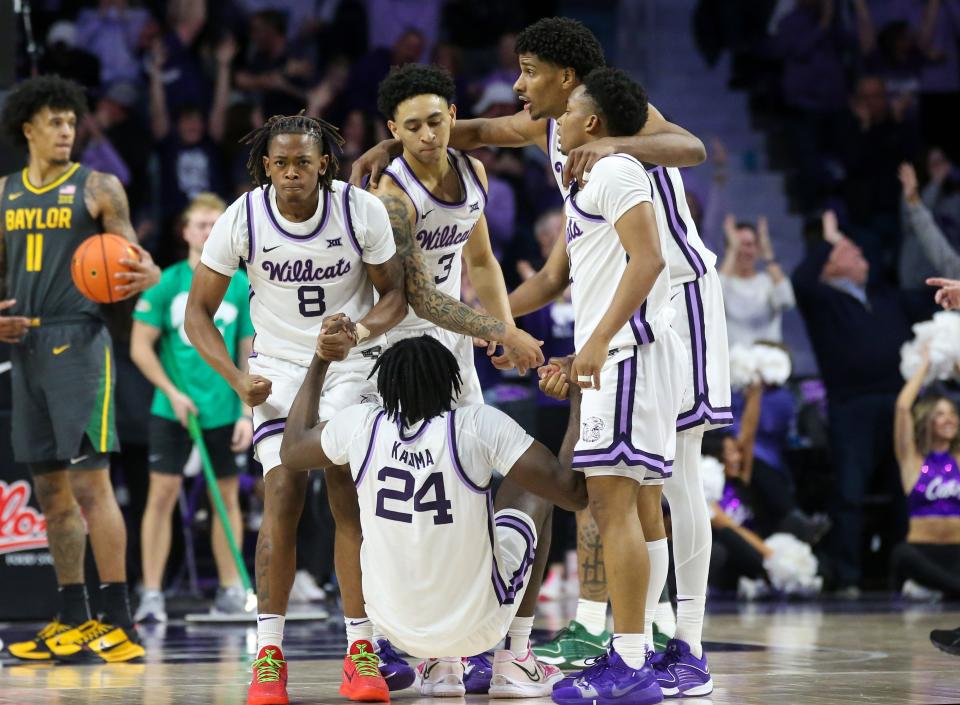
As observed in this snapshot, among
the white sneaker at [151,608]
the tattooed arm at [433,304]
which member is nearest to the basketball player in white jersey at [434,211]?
the tattooed arm at [433,304]

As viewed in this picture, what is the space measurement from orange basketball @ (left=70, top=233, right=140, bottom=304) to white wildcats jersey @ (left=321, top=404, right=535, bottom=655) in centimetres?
212

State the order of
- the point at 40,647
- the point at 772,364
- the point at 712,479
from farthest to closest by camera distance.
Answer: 1. the point at 772,364
2. the point at 712,479
3. the point at 40,647

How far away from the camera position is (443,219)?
601 cm

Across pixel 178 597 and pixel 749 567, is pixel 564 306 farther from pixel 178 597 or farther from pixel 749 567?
pixel 178 597

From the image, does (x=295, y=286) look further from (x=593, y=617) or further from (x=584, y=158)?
(x=593, y=617)

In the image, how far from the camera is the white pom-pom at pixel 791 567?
10.1 m

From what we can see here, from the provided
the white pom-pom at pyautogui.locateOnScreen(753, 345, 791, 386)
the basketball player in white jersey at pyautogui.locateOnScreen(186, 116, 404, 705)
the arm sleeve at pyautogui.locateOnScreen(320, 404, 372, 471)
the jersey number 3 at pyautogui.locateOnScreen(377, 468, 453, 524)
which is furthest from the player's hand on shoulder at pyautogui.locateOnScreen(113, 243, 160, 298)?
the white pom-pom at pyautogui.locateOnScreen(753, 345, 791, 386)

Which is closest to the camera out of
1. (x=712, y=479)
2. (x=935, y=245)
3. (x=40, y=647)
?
(x=40, y=647)

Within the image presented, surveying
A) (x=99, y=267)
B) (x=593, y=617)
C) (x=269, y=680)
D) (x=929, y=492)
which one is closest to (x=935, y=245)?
(x=929, y=492)

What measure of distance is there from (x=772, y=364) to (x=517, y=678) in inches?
222

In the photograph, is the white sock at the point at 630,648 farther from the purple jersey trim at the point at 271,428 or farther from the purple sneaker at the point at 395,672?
the purple jersey trim at the point at 271,428

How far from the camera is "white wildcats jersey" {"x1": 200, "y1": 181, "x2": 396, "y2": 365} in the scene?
5.47 m

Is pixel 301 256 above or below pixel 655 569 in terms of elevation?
above

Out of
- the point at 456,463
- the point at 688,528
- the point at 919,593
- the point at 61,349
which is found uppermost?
the point at 61,349
